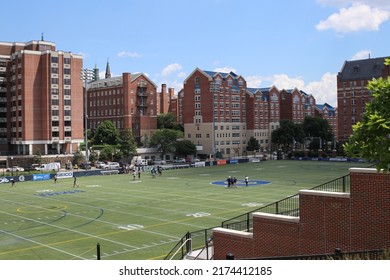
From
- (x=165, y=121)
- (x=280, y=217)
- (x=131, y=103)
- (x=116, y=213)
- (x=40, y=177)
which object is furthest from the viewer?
(x=165, y=121)

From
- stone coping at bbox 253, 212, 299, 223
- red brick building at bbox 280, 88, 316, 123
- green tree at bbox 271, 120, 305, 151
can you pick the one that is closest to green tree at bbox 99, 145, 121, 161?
green tree at bbox 271, 120, 305, 151

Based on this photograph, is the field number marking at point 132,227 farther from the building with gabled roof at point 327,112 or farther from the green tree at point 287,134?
the building with gabled roof at point 327,112

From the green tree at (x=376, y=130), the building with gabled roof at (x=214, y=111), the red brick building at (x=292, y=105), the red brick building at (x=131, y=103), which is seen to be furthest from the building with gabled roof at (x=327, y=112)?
the green tree at (x=376, y=130)

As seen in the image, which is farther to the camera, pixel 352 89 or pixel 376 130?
pixel 352 89

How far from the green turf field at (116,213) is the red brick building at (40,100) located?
3790cm

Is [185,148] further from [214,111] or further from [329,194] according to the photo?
[329,194]

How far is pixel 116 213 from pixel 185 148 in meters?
70.8

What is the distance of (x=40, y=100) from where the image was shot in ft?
317

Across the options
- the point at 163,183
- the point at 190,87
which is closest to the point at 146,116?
the point at 190,87

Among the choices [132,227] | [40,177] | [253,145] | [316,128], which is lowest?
[132,227]

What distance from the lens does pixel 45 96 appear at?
96.2m

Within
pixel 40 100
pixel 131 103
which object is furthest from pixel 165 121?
pixel 40 100

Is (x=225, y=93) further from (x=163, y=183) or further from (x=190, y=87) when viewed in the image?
(x=163, y=183)
